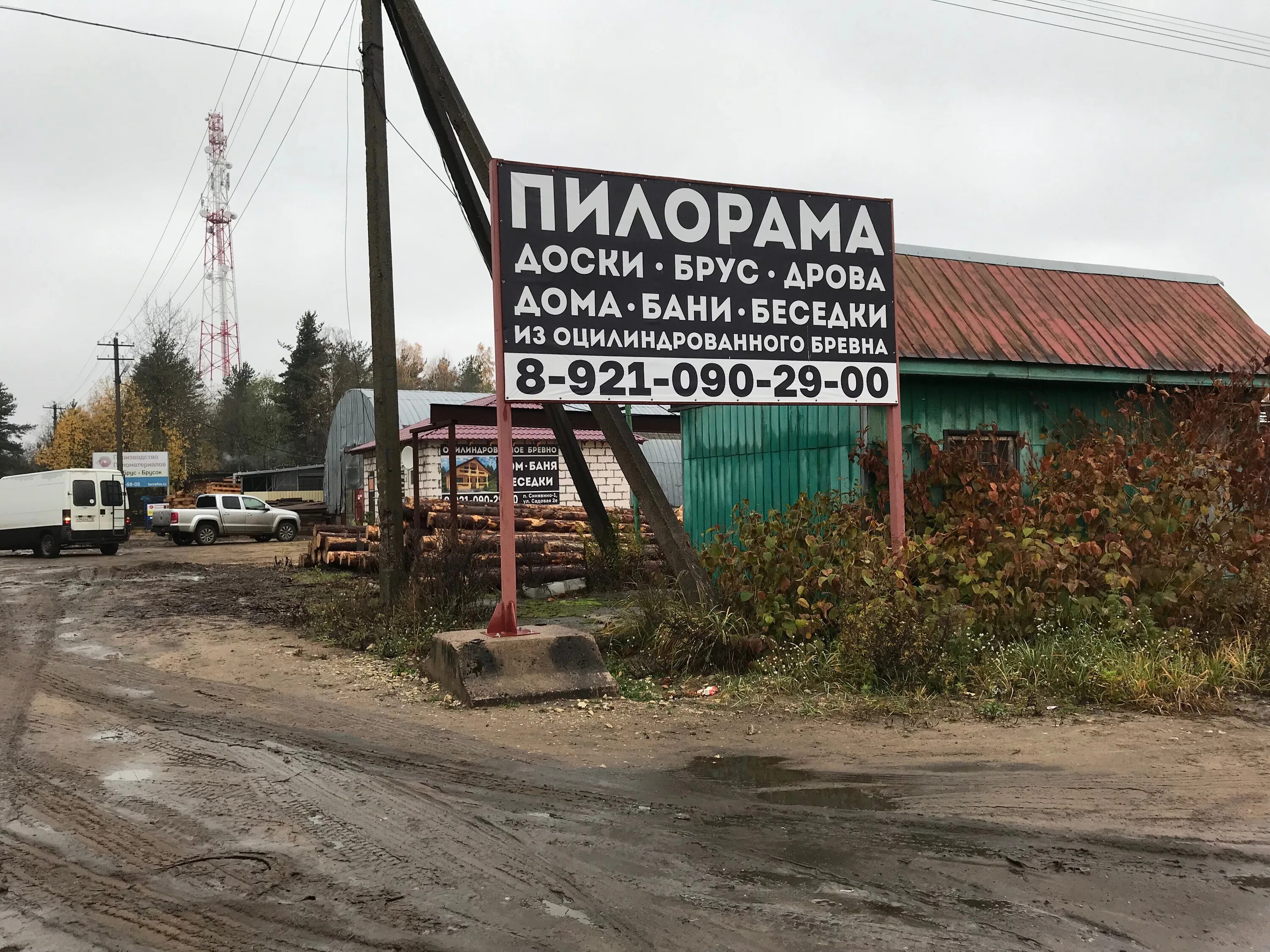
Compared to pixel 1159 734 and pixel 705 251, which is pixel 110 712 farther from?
pixel 1159 734

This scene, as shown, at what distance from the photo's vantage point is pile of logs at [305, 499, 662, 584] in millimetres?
11969

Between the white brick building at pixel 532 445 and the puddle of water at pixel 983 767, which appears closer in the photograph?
the puddle of water at pixel 983 767

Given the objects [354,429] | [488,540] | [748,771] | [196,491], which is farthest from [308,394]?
[748,771]

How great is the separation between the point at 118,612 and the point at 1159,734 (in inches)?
509

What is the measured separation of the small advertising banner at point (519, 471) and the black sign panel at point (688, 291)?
1718cm

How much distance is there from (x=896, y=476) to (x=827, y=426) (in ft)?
5.48

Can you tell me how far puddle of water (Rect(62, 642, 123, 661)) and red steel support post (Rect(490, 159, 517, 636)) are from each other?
14.8 feet

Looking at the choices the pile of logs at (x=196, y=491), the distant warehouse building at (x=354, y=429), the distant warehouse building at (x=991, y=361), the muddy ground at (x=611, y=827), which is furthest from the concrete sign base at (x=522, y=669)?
the pile of logs at (x=196, y=491)

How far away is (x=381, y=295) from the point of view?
38.0ft

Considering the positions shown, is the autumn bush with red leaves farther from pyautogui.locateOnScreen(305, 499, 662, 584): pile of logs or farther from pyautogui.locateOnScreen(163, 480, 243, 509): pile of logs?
pyautogui.locateOnScreen(163, 480, 243, 509): pile of logs

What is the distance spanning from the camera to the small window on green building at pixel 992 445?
34.1 ft

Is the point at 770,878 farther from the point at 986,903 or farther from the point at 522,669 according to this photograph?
the point at 522,669

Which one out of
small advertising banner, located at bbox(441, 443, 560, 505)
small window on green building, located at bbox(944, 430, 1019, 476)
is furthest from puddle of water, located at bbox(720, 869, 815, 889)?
small advertising banner, located at bbox(441, 443, 560, 505)

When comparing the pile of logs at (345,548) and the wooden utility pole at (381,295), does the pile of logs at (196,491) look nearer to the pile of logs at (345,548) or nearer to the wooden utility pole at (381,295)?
the pile of logs at (345,548)
